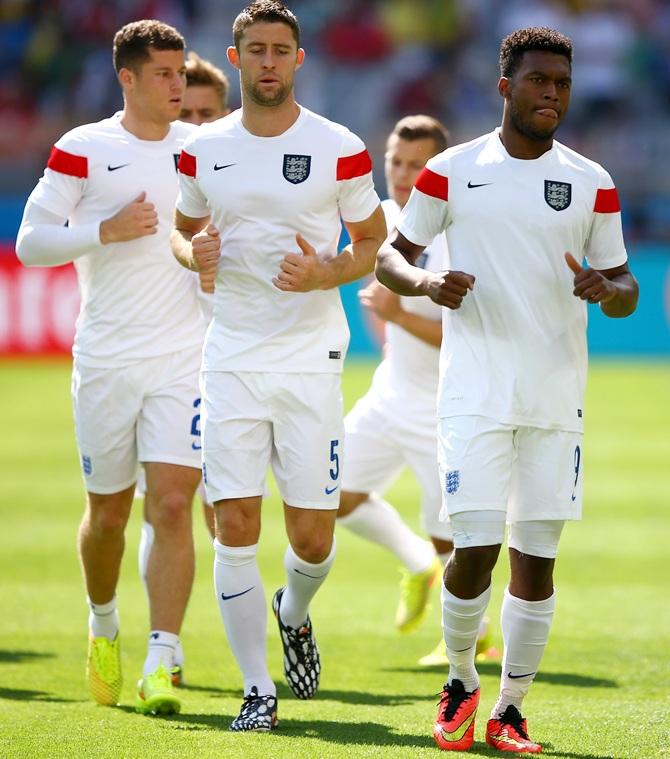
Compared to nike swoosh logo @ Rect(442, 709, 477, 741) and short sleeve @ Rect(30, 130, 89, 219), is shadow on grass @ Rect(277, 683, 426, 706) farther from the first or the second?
short sleeve @ Rect(30, 130, 89, 219)

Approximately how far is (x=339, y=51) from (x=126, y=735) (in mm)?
21663

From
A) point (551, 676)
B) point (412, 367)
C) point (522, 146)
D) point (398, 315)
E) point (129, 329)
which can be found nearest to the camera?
point (522, 146)

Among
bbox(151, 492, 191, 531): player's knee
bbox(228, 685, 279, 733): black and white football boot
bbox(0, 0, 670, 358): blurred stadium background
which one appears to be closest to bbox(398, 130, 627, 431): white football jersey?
bbox(228, 685, 279, 733): black and white football boot

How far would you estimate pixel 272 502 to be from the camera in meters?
13.9

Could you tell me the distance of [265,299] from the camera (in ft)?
19.1

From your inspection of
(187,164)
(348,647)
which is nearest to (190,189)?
(187,164)

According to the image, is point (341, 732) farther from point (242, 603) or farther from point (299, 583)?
point (299, 583)

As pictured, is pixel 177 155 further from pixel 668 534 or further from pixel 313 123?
pixel 668 534

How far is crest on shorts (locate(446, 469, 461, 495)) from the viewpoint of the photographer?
5.16 metres

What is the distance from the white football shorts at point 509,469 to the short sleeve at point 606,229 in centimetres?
68

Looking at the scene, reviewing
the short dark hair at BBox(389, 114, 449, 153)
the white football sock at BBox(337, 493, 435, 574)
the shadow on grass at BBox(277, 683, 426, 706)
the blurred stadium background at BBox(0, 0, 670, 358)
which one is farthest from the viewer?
the blurred stadium background at BBox(0, 0, 670, 358)

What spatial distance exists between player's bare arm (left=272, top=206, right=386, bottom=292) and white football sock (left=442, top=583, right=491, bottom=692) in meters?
1.30

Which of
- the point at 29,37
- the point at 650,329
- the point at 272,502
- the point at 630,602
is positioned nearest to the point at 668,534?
the point at 630,602

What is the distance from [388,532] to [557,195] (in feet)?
9.82
